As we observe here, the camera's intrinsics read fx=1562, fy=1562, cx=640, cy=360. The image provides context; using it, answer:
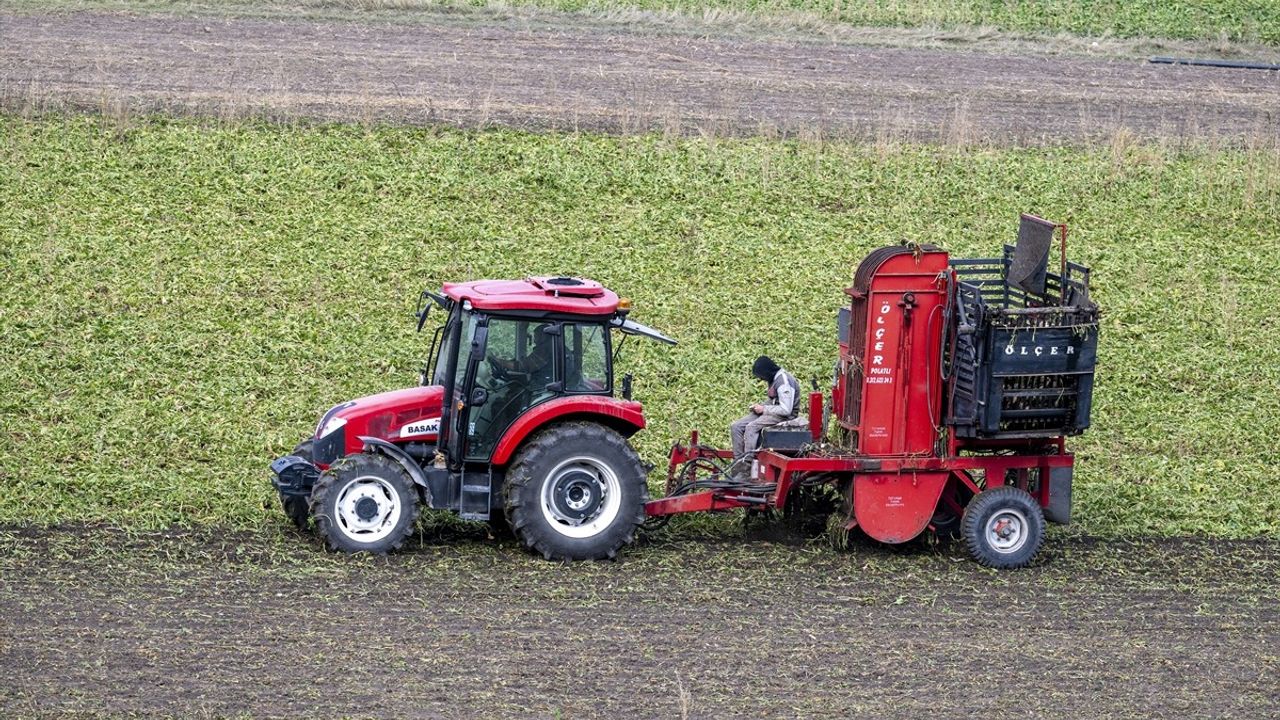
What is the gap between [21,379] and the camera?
48.9ft

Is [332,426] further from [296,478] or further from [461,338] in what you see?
[461,338]

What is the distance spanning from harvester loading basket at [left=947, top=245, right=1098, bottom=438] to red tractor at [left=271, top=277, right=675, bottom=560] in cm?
229

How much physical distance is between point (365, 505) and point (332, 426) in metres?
0.82

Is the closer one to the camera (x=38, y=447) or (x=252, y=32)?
(x=38, y=447)

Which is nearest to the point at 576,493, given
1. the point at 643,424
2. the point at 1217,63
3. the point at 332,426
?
the point at 643,424

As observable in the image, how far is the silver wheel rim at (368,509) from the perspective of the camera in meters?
11.4

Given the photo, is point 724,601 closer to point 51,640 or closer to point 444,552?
point 444,552

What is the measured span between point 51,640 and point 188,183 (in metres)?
11.3

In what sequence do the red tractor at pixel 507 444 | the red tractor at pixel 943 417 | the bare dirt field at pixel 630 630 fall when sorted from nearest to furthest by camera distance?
1. the bare dirt field at pixel 630 630
2. the red tractor at pixel 507 444
3. the red tractor at pixel 943 417

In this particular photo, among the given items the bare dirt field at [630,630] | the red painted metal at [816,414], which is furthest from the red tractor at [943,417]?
the bare dirt field at [630,630]

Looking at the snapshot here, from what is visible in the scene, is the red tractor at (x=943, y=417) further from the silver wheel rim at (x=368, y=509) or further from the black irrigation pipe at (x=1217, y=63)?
the black irrigation pipe at (x=1217, y=63)

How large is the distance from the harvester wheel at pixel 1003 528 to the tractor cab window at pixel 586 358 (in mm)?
2979

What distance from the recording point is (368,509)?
37.4 feet

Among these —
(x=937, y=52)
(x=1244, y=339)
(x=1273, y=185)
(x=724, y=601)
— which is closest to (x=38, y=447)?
(x=724, y=601)
